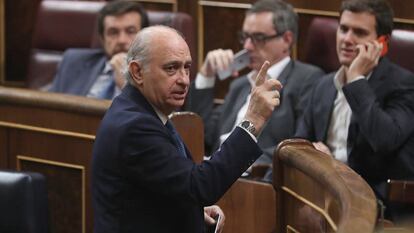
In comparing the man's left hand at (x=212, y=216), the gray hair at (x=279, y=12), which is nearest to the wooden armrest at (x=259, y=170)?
the gray hair at (x=279, y=12)

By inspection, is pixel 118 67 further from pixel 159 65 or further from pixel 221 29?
pixel 159 65

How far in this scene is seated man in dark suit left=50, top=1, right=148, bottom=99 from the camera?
12.2ft

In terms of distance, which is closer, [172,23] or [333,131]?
[333,131]

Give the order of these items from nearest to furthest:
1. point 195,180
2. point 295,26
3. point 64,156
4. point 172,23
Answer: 1. point 195,180
2. point 64,156
3. point 295,26
4. point 172,23

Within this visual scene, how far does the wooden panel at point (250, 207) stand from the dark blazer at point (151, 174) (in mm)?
691

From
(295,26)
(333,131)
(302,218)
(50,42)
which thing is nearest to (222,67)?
(295,26)

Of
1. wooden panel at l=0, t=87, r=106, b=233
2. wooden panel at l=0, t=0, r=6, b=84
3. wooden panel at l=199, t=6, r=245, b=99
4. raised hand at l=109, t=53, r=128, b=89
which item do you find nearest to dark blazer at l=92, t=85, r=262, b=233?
wooden panel at l=0, t=87, r=106, b=233

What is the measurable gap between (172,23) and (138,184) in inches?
71.6

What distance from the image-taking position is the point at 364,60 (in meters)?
3.01

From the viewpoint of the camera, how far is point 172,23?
3.90 metres

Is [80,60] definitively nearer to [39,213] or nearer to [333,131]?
[333,131]

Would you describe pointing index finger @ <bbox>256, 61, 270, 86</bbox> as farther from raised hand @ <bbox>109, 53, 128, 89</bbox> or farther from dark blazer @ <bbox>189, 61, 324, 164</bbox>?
raised hand @ <bbox>109, 53, 128, 89</bbox>

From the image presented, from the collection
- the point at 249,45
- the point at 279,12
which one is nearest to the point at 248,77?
the point at 249,45

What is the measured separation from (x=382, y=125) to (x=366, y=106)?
0.24ft
